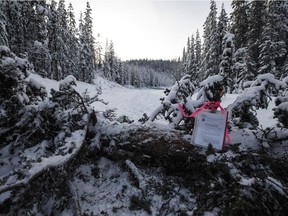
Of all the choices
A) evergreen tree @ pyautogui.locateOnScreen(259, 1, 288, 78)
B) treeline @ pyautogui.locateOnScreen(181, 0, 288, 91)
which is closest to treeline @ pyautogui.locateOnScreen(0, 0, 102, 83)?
treeline @ pyautogui.locateOnScreen(181, 0, 288, 91)

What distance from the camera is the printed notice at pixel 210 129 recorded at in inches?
96.6

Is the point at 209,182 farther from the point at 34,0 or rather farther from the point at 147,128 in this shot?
the point at 34,0

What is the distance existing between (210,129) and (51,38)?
28252mm

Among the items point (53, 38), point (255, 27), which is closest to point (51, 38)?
point (53, 38)

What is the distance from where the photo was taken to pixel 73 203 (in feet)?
6.58

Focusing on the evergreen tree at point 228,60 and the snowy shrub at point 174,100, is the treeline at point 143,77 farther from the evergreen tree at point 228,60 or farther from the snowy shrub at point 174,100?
the snowy shrub at point 174,100

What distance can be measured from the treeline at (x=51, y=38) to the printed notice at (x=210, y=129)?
11.3 feet

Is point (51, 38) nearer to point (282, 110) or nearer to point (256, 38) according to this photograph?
point (256, 38)

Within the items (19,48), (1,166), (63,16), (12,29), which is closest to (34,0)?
(12,29)

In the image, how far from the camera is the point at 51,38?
84.7ft

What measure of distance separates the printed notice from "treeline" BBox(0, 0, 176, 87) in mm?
3447

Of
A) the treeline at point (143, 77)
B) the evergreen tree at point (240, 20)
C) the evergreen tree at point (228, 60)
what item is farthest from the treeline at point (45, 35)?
the treeline at point (143, 77)

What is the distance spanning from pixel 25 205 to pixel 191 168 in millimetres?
1782

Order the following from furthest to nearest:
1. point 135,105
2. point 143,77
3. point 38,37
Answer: point 143,77 → point 38,37 → point 135,105
